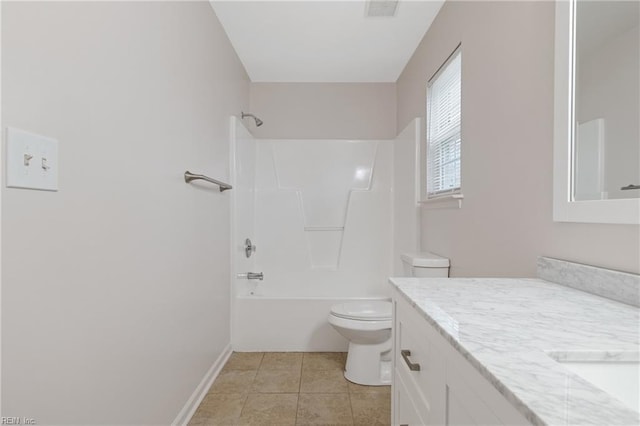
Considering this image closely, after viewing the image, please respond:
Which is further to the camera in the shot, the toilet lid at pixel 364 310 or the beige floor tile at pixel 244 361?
the beige floor tile at pixel 244 361

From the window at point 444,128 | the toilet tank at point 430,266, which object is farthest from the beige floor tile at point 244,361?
the window at point 444,128

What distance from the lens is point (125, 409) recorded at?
1.13 m

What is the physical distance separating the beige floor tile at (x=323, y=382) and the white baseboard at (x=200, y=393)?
56 cm

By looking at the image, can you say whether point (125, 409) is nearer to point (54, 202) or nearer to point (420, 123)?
point (54, 202)

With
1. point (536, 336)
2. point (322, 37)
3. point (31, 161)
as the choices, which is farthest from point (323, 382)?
point (322, 37)

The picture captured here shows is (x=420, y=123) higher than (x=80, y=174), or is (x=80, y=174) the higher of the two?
(x=420, y=123)

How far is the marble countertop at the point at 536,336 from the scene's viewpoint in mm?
398

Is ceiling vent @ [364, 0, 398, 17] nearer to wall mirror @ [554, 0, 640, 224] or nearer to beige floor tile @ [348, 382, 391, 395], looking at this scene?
wall mirror @ [554, 0, 640, 224]

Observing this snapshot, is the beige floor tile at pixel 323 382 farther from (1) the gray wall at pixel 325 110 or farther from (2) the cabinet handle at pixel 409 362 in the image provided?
(1) the gray wall at pixel 325 110

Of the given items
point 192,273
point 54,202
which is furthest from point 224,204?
point 54,202

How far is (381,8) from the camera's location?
6.61ft

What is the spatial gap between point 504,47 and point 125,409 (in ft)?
6.51

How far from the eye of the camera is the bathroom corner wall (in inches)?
29.3

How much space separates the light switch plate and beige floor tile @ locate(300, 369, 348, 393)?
173cm
